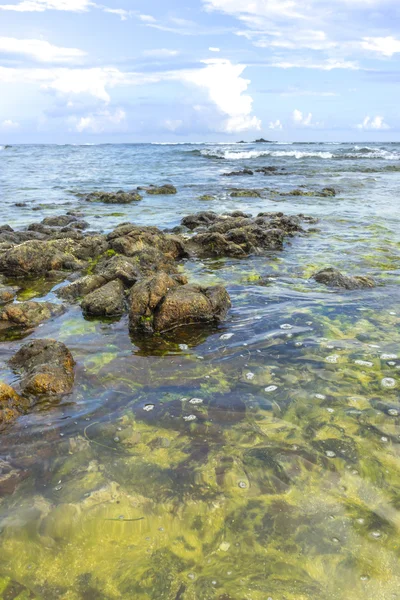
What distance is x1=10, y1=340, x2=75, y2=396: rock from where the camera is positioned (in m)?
5.28

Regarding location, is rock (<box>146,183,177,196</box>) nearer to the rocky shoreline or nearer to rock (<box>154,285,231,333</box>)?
the rocky shoreline

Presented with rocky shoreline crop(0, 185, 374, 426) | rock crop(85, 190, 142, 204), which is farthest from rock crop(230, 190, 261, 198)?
rocky shoreline crop(0, 185, 374, 426)

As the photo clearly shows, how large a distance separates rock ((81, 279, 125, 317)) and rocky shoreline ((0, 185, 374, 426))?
0.06 ft

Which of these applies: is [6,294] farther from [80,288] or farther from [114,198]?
[114,198]

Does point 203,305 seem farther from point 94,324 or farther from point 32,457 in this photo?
point 32,457

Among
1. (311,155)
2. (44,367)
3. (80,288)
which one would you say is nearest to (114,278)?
(80,288)

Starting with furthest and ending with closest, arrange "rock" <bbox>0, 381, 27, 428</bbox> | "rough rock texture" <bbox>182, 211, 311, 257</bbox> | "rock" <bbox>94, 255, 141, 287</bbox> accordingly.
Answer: "rough rock texture" <bbox>182, 211, 311, 257</bbox>, "rock" <bbox>94, 255, 141, 287</bbox>, "rock" <bbox>0, 381, 27, 428</bbox>

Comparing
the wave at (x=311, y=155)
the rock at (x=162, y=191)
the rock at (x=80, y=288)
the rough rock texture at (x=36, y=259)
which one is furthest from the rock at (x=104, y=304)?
the wave at (x=311, y=155)

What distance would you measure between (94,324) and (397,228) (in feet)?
40.3

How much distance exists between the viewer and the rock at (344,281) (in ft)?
29.9

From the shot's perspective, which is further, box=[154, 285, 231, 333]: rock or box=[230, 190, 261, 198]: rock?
box=[230, 190, 261, 198]: rock

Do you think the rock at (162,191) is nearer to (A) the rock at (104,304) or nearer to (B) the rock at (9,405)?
(A) the rock at (104,304)

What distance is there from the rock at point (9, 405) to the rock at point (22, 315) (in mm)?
2632

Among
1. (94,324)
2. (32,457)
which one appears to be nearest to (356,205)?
(94,324)
